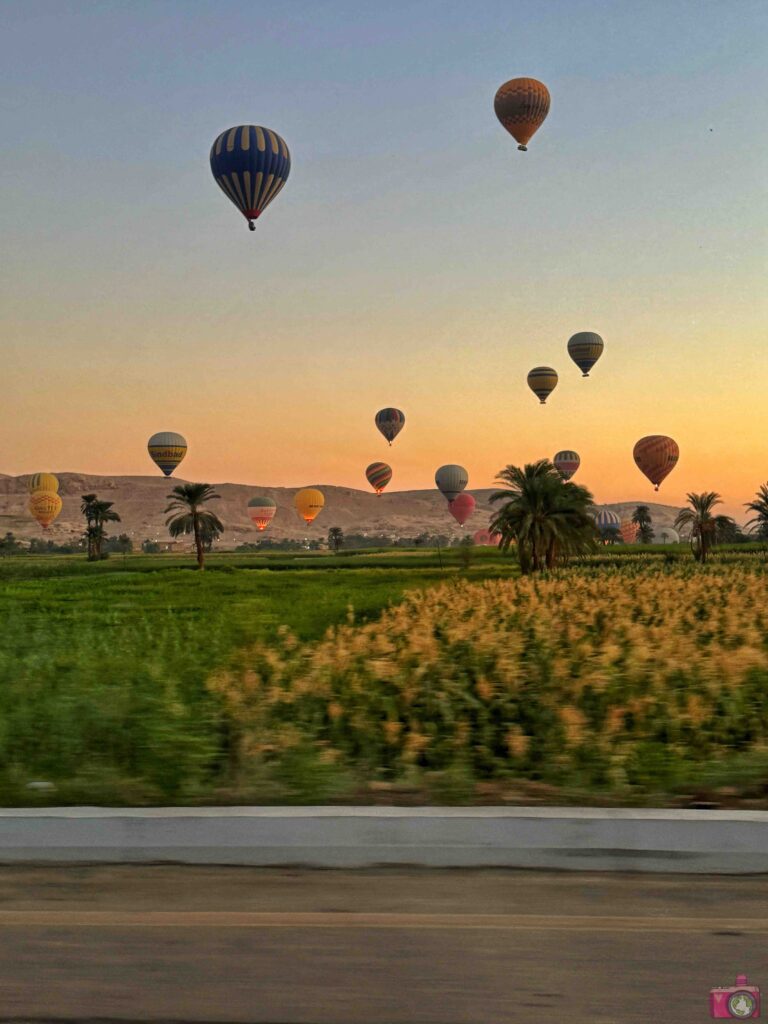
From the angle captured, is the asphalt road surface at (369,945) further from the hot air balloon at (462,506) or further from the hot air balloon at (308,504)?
the hot air balloon at (308,504)

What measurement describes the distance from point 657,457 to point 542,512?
35328 millimetres

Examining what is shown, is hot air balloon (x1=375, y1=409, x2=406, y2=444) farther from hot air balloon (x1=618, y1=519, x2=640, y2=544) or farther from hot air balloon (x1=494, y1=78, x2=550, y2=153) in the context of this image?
hot air balloon (x1=618, y1=519, x2=640, y2=544)

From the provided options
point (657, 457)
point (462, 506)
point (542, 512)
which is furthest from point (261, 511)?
point (542, 512)

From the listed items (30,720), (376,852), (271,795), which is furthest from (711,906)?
(30,720)

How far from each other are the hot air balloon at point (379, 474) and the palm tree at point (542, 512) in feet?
199

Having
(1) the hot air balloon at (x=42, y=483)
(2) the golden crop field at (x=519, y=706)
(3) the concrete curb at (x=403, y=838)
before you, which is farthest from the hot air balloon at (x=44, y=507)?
(3) the concrete curb at (x=403, y=838)

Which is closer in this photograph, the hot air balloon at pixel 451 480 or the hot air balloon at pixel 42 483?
the hot air balloon at pixel 451 480

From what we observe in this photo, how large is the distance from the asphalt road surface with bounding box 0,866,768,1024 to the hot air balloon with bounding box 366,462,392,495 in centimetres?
10755

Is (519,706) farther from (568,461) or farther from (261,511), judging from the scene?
(261,511)

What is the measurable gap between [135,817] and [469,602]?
801 inches

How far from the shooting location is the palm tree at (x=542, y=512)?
51.0 metres

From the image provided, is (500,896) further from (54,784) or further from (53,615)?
(53,615)

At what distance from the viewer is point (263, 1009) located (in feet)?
10.9

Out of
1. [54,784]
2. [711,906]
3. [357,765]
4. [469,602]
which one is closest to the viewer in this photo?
[711,906]
